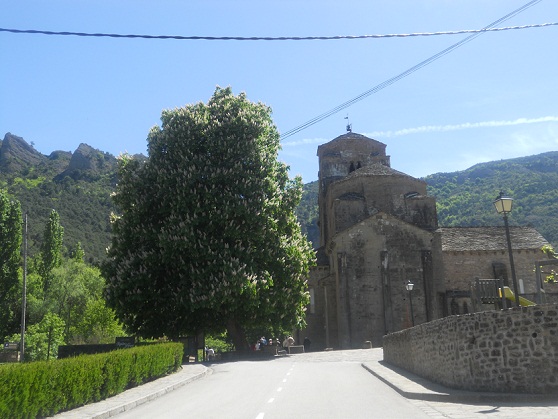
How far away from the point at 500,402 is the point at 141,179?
886 inches

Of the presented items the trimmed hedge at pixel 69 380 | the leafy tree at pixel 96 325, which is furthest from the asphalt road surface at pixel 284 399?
the leafy tree at pixel 96 325

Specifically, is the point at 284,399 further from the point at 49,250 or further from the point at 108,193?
the point at 108,193

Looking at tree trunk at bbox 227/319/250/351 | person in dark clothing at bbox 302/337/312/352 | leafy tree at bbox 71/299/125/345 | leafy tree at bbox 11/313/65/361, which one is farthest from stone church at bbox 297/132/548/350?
leafy tree at bbox 11/313/65/361

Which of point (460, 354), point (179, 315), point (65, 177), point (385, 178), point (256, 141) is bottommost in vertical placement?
point (460, 354)

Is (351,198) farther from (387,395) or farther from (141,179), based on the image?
(387,395)

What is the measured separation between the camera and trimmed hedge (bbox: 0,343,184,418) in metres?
9.65

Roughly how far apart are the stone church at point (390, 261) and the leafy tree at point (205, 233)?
1209 centimetres

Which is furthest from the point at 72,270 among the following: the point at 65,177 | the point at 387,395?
the point at 65,177

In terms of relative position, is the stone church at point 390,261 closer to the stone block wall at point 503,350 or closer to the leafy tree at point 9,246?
the leafy tree at point 9,246

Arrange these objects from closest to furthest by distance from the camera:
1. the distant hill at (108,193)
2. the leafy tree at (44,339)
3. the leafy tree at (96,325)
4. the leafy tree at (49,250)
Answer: the leafy tree at (44,339) → the leafy tree at (96,325) → the leafy tree at (49,250) → the distant hill at (108,193)

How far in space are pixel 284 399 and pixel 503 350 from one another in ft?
17.0

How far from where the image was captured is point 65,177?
14675cm

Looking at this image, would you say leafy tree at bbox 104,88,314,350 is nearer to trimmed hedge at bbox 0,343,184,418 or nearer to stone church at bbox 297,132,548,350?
trimmed hedge at bbox 0,343,184,418

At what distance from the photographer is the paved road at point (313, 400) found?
10656 millimetres
